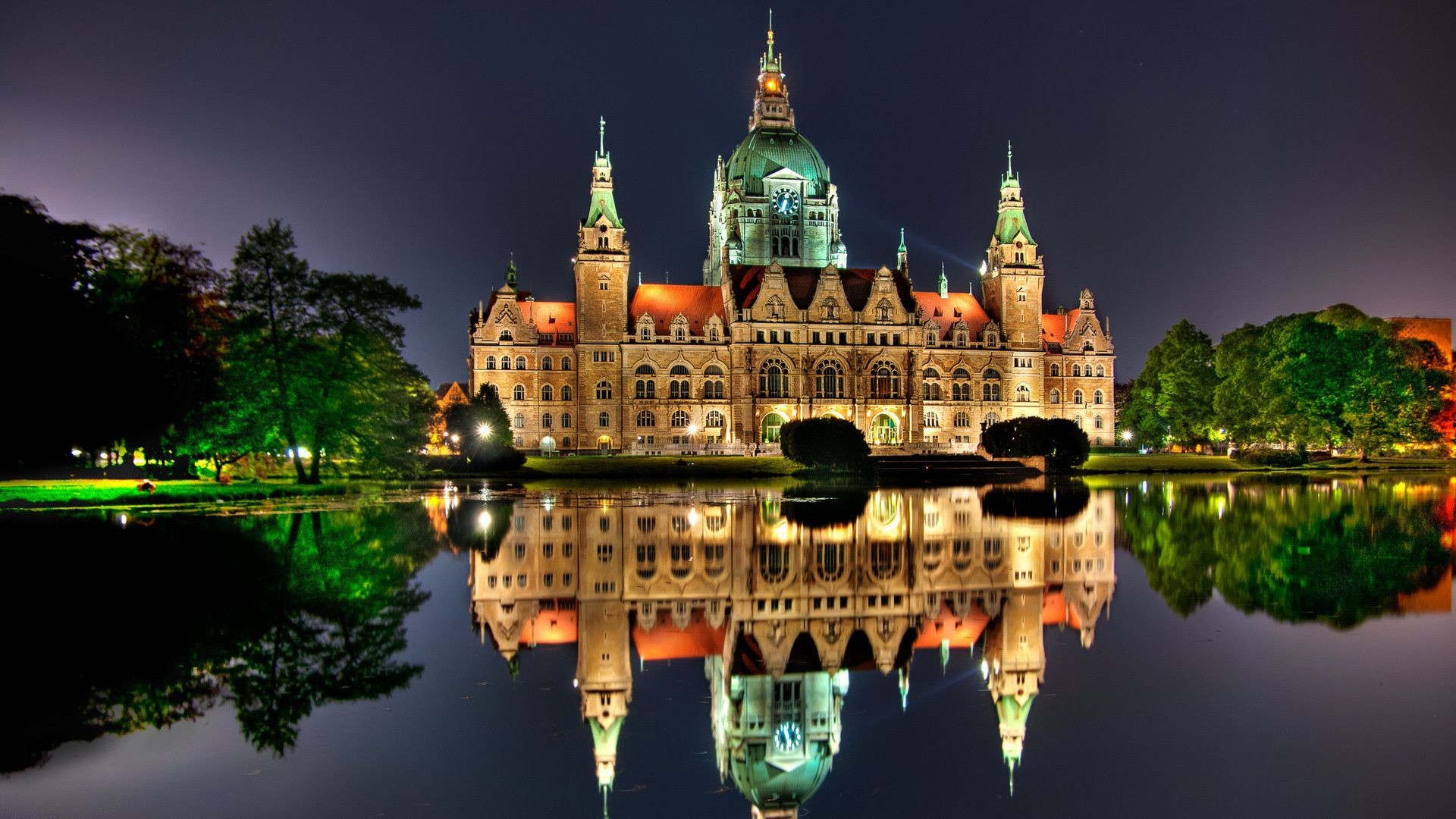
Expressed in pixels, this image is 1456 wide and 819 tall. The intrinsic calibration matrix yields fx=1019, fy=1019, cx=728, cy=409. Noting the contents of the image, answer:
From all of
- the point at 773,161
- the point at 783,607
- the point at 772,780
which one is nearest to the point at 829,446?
the point at 783,607

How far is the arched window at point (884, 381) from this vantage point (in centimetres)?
8275

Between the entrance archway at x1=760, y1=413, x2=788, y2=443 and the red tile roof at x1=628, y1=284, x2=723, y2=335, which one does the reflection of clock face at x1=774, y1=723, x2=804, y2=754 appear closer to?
the entrance archway at x1=760, y1=413, x2=788, y2=443

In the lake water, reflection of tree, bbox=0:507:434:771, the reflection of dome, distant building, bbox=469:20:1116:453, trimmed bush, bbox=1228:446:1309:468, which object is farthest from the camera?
distant building, bbox=469:20:1116:453

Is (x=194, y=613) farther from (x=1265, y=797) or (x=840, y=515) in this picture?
(x=840, y=515)

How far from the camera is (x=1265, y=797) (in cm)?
765

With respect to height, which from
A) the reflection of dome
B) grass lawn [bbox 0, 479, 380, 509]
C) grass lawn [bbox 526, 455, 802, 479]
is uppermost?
grass lawn [bbox 526, 455, 802, 479]

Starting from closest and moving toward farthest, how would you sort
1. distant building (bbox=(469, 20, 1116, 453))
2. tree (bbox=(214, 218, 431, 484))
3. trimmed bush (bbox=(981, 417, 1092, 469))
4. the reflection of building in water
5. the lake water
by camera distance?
the lake water
the reflection of building in water
tree (bbox=(214, 218, 431, 484))
trimmed bush (bbox=(981, 417, 1092, 469))
distant building (bbox=(469, 20, 1116, 453))

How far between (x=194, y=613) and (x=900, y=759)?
33.9ft

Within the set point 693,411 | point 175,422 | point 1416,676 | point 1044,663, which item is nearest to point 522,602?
point 1044,663

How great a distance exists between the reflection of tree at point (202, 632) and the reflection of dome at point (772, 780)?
3958 mm

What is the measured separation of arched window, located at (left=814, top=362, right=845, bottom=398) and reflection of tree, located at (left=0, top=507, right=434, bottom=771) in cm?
6024

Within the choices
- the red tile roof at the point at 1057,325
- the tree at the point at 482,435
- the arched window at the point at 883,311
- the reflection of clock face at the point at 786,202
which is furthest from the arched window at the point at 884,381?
the tree at the point at 482,435

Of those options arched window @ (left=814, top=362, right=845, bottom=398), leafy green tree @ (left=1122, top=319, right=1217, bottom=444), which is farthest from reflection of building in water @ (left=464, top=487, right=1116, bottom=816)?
leafy green tree @ (left=1122, top=319, right=1217, bottom=444)

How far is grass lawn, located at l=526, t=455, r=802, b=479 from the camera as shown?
5834 centimetres
